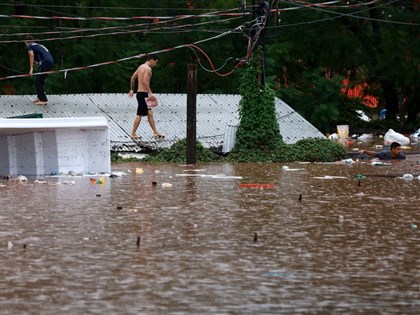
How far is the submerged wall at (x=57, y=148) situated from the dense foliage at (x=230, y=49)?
16570 millimetres

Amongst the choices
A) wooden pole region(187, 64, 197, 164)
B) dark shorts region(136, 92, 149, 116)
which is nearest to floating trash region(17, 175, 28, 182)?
wooden pole region(187, 64, 197, 164)

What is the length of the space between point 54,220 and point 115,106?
16518 mm

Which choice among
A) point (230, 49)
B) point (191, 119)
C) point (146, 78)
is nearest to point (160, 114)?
point (146, 78)

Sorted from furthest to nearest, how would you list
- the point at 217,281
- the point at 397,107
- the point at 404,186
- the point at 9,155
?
the point at 397,107
the point at 9,155
the point at 404,186
the point at 217,281

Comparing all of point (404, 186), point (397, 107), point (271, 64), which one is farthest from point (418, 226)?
point (397, 107)

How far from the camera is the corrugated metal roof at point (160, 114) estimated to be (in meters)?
27.6

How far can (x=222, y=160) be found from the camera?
83.5ft

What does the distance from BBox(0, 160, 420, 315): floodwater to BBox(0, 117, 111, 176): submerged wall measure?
1.84 m

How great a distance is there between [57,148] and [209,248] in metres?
9.87

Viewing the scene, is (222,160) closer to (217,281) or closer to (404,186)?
(404,186)

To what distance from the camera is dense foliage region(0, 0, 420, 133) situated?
1511 inches

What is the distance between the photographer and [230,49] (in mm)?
40688

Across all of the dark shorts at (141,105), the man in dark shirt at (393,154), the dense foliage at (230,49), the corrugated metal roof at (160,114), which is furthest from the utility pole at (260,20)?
the dense foliage at (230,49)

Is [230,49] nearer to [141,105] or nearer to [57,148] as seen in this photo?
[141,105]
